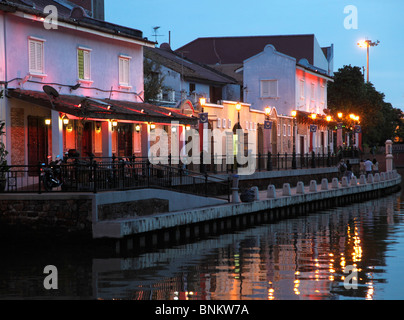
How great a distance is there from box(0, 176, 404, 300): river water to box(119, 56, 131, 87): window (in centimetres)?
1158

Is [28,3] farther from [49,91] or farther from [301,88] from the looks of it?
[301,88]

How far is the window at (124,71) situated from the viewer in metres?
38.5

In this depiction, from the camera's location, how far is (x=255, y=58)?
6375 cm

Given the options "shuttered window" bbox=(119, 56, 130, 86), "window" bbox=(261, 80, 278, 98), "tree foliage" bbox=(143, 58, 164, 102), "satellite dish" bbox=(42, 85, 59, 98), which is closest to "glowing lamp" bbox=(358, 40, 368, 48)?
"window" bbox=(261, 80, 278, 98)

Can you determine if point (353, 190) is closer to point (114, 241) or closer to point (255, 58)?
point (255, 58)

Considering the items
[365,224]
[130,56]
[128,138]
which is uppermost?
[130,56]

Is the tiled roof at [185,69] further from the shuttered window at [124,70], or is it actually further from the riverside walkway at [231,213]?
the shuttered window at [124,70]

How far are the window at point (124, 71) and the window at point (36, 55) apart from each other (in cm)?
679

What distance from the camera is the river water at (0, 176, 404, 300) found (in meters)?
18.3

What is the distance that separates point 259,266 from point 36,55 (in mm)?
14797

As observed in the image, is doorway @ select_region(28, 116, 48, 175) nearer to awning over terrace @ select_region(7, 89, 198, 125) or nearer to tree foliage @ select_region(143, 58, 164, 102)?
awning over terrace @ select_region(7, 89, 198, 125)
